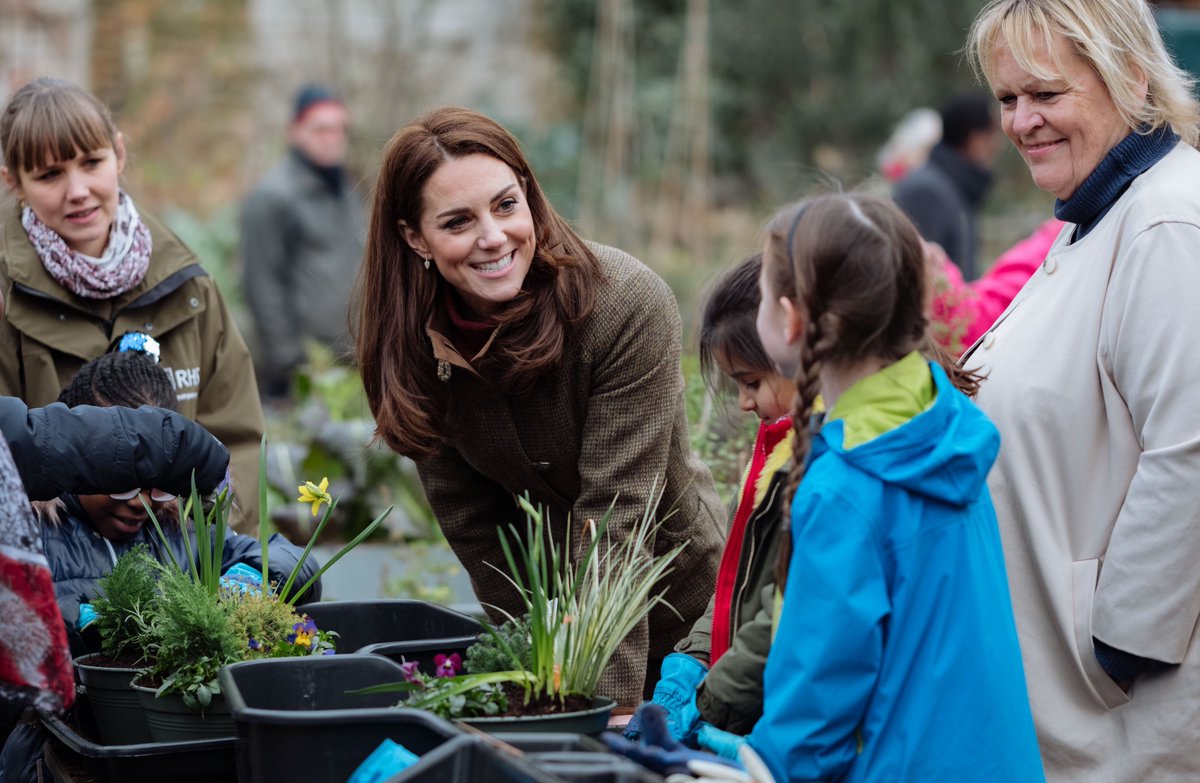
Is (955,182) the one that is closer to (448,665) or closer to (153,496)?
(153,496)

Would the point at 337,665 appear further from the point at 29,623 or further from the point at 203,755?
the point at 29,623

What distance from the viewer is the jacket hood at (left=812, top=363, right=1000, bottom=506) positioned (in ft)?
6.34

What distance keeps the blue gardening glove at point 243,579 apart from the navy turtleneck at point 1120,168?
5.29ft

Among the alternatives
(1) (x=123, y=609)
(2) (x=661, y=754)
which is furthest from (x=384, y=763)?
(1) (x=123, y=609)

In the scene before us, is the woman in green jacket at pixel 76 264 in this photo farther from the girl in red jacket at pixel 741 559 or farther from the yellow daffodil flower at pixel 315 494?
the girl in red jacket at pixel 741 559

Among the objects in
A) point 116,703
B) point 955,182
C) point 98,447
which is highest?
point 955,182

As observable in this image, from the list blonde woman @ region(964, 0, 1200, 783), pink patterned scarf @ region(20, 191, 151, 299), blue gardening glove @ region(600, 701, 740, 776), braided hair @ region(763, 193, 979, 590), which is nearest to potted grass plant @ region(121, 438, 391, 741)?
blue gardening glove @ region(600, 701, 740, 776)

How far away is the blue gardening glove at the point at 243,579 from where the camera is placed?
2.53 metres

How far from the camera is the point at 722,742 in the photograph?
2090 mm

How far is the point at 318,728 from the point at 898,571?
2.76 ft

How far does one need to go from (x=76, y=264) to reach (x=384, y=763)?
1.78 meters

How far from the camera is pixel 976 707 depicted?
1.95 m

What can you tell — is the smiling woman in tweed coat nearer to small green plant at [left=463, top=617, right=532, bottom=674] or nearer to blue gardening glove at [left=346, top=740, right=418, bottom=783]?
small green plant at [left=463, top=617, right=532, bottom=674]

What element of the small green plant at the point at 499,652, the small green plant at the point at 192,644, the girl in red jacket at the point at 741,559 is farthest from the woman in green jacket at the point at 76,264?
the girl in red jacket at the point at 741,559
